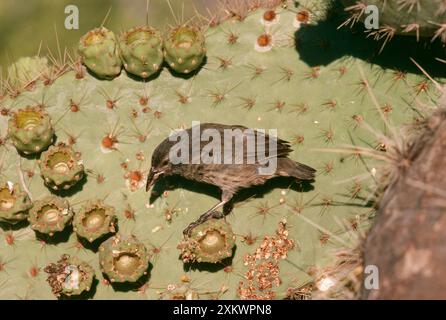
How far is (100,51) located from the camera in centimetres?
353

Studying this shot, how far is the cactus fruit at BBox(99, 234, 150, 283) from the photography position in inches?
129

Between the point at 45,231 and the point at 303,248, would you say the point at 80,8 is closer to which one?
the point at 45,231

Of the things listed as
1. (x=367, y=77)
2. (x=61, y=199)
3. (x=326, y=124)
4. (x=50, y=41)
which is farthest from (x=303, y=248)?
(x=50, y=41)

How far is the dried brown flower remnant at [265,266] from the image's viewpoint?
11.0 feet

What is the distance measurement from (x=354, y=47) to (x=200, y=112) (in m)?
0.83

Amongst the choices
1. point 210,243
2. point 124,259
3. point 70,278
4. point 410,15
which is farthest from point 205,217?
point 410,15

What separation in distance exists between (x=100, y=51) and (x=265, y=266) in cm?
129

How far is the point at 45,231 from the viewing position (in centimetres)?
338

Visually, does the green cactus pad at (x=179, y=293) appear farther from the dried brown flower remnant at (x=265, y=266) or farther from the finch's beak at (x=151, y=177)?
the finch's beak at (x=151, y=177)

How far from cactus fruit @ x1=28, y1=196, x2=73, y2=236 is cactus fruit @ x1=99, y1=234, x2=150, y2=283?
0.23 m

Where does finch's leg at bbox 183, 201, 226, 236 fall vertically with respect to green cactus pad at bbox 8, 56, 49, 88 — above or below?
below

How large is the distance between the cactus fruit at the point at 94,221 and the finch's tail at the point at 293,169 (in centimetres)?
80

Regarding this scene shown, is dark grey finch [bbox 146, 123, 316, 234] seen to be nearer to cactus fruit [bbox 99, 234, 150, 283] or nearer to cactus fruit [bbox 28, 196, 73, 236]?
cactus fruit [bbox 99, 234, 150, 283]

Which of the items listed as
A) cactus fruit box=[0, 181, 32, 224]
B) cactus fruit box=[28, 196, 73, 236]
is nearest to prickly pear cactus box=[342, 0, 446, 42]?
cactus fruit box=[28, 196, 73, 236]
